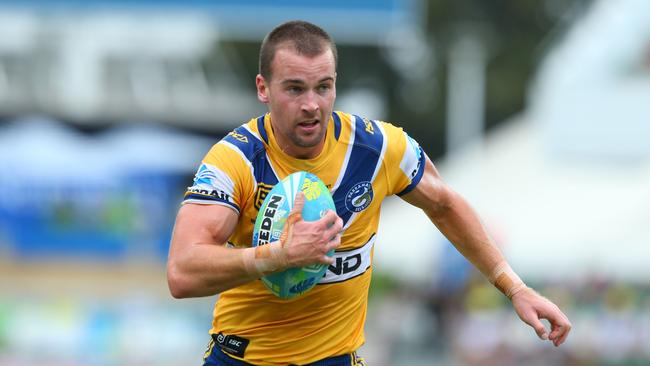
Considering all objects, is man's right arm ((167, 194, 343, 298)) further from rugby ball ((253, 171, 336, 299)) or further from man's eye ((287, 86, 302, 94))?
man's eye ((287, 86, 302, 94))

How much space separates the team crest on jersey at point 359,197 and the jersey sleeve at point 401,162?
132 millimetres

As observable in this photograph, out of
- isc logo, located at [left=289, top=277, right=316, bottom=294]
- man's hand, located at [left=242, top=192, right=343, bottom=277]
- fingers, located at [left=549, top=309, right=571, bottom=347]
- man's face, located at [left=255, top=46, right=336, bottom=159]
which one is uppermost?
man's face, located at [left=255, top=46, right=336, bottom=159]

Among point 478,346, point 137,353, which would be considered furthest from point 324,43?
point 478,346

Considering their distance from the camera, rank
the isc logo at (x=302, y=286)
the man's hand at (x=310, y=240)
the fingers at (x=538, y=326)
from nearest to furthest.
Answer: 1. the man's hand at (x=310, y=240)
2. the isc logo at (x=302, y=286)
3. the fingers at (x=538, y=326)

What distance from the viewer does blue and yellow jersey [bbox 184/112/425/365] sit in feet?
19.2

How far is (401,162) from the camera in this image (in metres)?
6.16

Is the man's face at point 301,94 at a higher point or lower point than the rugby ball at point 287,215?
higher

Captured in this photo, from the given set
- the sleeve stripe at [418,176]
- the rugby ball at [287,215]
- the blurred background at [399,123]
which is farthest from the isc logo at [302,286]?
the blurred background at [399,123]

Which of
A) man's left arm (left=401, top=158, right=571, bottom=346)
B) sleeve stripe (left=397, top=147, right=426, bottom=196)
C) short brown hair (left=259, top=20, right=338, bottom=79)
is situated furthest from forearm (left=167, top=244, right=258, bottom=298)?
man's left arm (left=401, top=158, right=571, bottom=346)

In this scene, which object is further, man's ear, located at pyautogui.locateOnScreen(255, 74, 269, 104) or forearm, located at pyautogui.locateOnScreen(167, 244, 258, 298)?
man's ear, located at pyautogui.locateOnScreen(255, 74, 269, 104)

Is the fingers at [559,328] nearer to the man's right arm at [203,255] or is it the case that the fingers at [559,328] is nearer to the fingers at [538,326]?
the fingers at [538,326]

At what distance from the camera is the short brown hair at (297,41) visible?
222 inches

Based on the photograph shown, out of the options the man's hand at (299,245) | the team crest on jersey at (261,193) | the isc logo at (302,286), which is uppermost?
the team crest on jersey at (261,193)

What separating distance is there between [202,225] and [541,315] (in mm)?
1647
